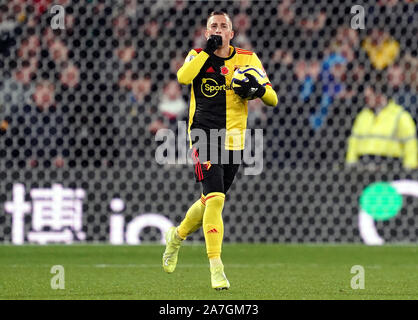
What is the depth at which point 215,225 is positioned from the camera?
5480 millimetres

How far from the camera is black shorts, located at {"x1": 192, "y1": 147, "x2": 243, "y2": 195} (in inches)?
219

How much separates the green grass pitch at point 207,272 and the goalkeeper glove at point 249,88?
1163 mm

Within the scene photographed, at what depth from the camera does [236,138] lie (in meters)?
5.76

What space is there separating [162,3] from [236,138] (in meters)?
4.64

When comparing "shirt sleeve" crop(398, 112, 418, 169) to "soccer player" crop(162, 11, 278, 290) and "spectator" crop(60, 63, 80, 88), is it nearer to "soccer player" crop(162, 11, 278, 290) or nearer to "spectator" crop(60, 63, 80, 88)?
"spectator" crop(60, 63, 80, 88)

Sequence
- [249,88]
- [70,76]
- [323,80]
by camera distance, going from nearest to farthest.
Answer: [249,88], [70,76], [323,80]

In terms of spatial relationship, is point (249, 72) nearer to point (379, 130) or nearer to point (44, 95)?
point (44, 95)

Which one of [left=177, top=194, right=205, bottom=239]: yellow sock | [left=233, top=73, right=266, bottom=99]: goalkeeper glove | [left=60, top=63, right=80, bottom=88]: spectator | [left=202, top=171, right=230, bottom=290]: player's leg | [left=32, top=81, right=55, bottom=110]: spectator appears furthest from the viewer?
[left=60, top=63, right=80, bottom=88]: spectator

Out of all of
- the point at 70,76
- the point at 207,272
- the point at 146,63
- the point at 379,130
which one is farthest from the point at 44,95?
the point at 379,130

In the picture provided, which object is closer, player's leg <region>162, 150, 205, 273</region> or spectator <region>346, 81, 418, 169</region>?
player's leg <region>162, 150, 205, 273</region>

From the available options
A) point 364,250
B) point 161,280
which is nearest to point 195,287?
point 161,280

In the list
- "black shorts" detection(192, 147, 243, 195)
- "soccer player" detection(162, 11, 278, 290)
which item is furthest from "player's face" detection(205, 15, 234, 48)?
A: "black shorts" detection(192, 147, 243, 195)

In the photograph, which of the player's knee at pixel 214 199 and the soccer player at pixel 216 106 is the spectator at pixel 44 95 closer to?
the soccer player at pixel 216 106

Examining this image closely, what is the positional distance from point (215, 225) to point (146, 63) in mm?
4427
